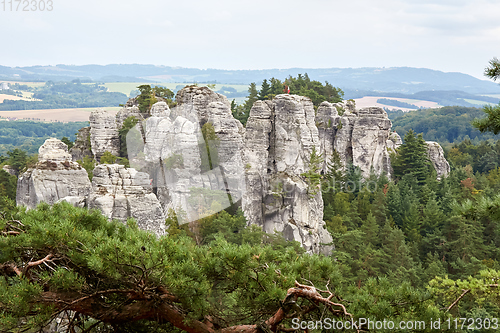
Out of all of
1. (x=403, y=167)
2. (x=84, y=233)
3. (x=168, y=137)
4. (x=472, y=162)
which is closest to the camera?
(x=84, y=233)

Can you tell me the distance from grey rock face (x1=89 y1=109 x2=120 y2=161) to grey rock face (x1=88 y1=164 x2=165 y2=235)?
1156 centimetres

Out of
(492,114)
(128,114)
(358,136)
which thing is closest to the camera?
(492,114)

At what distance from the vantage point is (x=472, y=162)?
187ft

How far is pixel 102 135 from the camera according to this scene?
31.0m

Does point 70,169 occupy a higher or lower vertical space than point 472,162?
higher

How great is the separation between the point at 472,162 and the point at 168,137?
46.9 metres

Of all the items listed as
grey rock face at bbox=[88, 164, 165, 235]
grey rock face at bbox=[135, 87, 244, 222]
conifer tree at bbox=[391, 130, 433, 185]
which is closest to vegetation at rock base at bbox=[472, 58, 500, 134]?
grey rock face at bbox=[88, 164, 165, 235]

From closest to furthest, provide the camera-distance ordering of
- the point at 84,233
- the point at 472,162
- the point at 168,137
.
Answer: the point at 84,233 < the point at 168,137 < the point at 472,162

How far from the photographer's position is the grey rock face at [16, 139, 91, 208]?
22.7m

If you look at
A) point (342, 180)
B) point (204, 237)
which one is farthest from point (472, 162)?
point (204, 237)

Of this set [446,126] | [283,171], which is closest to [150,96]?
[283,171]

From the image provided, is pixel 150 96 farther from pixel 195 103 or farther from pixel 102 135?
pixel 195 103

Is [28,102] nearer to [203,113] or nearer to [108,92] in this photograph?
[108,92]

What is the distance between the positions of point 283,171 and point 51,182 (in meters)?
15.9
